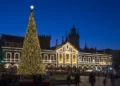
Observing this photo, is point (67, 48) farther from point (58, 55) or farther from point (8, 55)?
point (8, 55)

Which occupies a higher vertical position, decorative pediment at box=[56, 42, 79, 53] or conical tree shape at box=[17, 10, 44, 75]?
decorative pediment at box=[56, 42, 79, 53]

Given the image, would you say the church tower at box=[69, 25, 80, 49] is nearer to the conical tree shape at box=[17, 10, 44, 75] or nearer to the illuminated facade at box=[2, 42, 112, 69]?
the illuminated facade at box=[2, 42, 112, 69]

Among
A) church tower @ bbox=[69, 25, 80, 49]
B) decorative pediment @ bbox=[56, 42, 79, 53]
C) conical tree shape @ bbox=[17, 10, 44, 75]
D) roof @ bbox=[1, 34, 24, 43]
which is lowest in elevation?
conical tree shape @ bbox=[17, 10, 44, 75]

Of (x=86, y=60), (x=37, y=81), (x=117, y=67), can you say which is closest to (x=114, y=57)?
(x=117, y=67)

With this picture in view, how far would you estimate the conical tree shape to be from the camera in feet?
109

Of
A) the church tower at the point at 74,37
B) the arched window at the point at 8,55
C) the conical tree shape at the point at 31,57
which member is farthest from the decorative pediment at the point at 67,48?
the conical tree shape at the point at 31,57

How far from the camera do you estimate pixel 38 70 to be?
33406 mm

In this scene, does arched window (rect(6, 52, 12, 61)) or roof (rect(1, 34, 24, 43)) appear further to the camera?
roof (rect(1, 34, 24, 43))

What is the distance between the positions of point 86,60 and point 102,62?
804cm

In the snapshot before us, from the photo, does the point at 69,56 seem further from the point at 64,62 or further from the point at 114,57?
the point at 114,57

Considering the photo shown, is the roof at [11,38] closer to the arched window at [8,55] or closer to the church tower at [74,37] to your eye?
the arched window at [8,55]

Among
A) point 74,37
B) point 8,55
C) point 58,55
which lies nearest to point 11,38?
point 8,55

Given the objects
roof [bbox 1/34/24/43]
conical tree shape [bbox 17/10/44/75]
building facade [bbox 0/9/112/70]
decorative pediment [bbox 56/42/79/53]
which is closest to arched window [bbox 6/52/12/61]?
building facade [bbox 0/9/112/70]

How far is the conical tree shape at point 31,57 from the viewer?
109 ft
